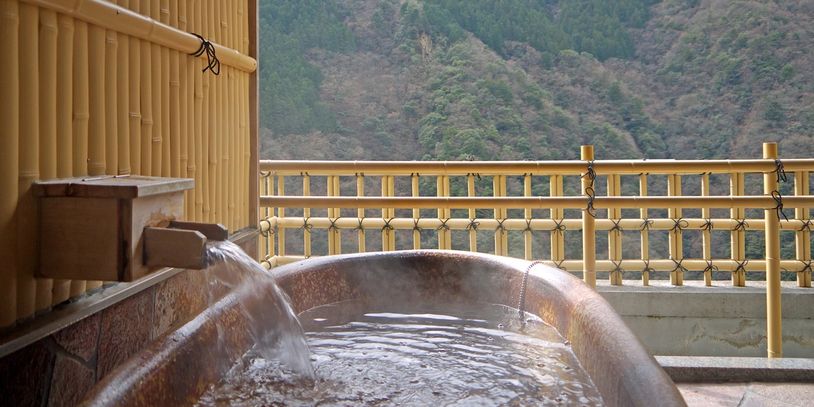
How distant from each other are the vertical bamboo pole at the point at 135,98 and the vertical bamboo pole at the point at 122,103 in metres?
0.02

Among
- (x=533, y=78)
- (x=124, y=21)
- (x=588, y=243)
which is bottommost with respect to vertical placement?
(x=588, y=243)

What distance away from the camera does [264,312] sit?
1.86 m

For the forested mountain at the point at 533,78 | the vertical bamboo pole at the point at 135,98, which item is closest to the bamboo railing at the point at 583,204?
the vertical bamboo pole at the point at 135,98

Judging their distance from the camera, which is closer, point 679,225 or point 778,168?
point 778,168

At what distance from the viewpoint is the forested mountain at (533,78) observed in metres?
13.8

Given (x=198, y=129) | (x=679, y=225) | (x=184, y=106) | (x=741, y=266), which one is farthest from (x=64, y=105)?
(x=741, y=266)

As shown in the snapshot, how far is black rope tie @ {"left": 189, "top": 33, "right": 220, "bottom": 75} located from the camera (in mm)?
2088

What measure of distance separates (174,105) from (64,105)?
571 mm

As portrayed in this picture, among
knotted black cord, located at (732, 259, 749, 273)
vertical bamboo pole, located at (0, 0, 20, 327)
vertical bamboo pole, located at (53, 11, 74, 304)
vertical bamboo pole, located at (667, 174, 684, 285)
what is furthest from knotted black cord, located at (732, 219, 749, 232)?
vertical bamboo pole, located at (0, 0, 20, 327)

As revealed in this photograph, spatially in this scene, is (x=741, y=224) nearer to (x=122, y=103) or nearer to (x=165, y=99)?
(x=165, y=99)

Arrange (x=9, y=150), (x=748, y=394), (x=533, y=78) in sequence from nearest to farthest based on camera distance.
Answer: (x=9, y=150), (x=748, y=394), (x=533, y=78)

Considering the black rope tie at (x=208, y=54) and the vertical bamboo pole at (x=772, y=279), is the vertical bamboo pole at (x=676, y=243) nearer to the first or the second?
the vertical bamboo pole at (x=772, y=279)

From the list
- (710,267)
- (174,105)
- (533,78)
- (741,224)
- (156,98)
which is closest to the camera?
(156,98)

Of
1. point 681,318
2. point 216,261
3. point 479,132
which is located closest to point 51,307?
point 216,261
